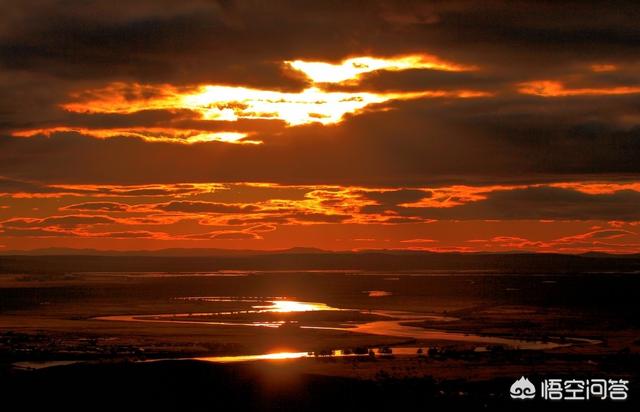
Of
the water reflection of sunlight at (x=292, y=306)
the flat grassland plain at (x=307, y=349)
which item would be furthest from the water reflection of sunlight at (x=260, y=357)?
the water reflection of sunlight at (x=292, y=306)

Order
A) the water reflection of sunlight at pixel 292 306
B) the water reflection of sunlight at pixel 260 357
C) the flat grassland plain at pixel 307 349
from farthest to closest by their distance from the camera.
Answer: the water reflection of sunlight at pixel 292 306 → the water reflection of sunlight at pixel 260 357 → the flat grassland plain at pixel 307 349

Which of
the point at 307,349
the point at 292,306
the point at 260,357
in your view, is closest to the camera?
the point at 260,357

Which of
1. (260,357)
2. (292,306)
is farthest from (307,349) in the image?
(292,306)

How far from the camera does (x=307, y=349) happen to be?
184 feet

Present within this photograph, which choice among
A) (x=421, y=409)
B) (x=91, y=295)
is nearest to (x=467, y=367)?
(x=421, y=409)

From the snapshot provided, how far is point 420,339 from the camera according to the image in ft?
200

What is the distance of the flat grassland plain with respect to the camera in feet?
122

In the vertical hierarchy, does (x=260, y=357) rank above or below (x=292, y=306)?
below

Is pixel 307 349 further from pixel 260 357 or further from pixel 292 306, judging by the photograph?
pixel 292 306

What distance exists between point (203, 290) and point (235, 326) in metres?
57.9

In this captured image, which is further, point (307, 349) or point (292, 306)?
point (292, 306)

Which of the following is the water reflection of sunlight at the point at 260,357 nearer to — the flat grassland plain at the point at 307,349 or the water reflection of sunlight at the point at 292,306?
the flat grassland plain at the point at 307,349

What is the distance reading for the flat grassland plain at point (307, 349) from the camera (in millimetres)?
37094

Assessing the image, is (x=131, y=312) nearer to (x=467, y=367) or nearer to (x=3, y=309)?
(x=3, y=309)
